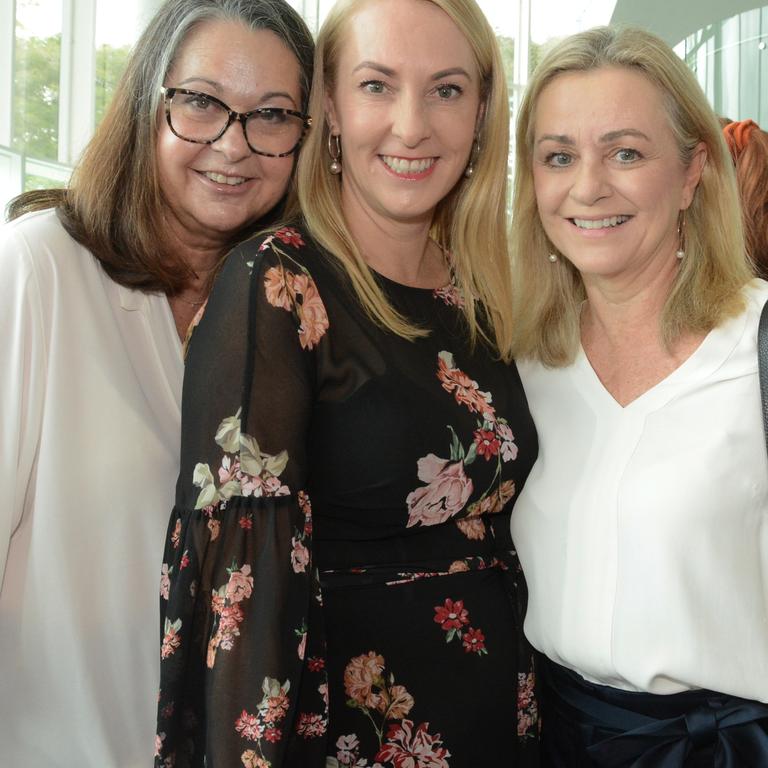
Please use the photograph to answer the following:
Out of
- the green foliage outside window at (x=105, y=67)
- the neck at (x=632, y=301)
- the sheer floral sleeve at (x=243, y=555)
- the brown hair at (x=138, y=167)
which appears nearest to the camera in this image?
the sheer floral sleeve at (x=243, y=555)

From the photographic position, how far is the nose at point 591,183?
6.34 ft

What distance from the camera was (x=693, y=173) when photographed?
2.03m

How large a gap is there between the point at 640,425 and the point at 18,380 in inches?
44.3

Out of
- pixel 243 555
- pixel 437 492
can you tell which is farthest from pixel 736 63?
pixel 243 555

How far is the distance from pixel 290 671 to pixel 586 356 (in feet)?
3.01

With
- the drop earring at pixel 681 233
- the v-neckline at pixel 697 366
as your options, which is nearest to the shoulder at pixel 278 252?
the v-neckline at pixel 697 366

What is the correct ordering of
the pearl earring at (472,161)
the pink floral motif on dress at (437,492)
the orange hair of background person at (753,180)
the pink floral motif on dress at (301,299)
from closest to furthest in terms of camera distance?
the pink floral motif on dress at (301,299) → the pink floral motif on dress at (437,492) → the pearl earring at (472,161) → the orange hair of background person at (753,180)

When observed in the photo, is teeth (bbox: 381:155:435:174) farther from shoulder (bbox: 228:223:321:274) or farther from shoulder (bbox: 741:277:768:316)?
shoulder (bbox: 741:277:768:316)

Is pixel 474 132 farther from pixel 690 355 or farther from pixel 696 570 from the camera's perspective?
pixel 696 570

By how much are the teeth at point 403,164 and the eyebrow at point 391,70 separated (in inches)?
6.1

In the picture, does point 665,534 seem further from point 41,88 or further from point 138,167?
point 41,88

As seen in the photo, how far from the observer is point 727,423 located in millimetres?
1735

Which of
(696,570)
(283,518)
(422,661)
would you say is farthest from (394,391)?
(696,570)

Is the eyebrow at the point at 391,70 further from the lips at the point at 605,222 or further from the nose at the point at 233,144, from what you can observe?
the lips at the point at 605,222
